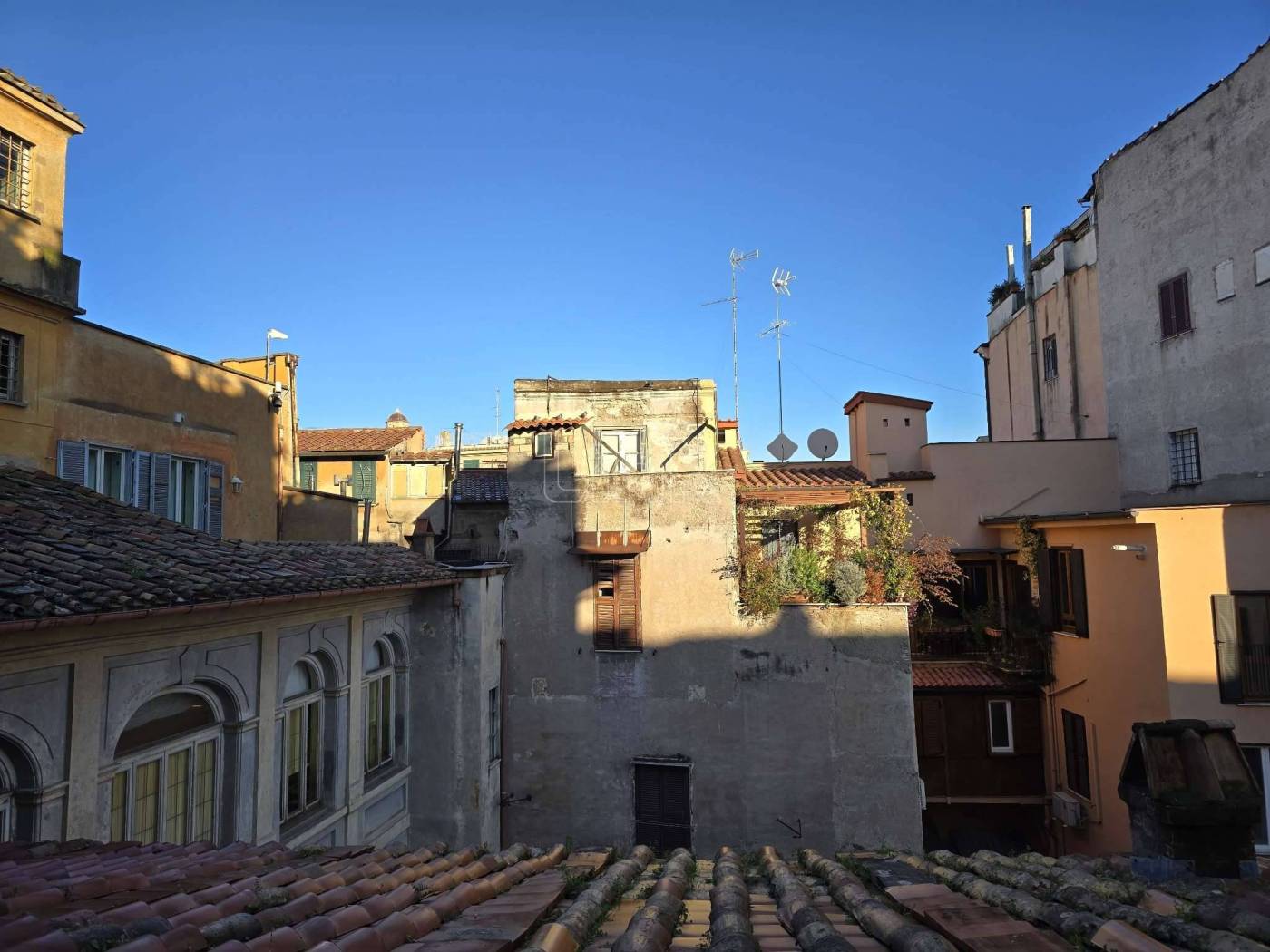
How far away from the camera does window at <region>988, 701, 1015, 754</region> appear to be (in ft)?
52.4

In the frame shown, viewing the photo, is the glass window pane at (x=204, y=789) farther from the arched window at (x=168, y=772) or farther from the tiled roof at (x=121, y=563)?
the tiled roof at (x=121, y=563)

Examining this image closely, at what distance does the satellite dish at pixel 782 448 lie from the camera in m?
17.1

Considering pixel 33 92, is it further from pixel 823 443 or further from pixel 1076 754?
pixel 1076 754

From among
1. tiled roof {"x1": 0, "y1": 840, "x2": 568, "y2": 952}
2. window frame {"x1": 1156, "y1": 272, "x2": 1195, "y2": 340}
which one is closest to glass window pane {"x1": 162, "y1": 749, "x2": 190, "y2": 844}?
tiled roof {"x1": 0, "y1": 840, "x2": 568, "y2": 952}

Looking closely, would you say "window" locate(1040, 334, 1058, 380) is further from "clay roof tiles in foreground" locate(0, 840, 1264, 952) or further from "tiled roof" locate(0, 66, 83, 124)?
"tiled roof" locate(0, 66, 83, 124)

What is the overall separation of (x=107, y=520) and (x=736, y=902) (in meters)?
7.63

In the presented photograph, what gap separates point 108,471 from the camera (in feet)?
35.9

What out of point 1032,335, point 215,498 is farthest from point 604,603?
point 1032,335

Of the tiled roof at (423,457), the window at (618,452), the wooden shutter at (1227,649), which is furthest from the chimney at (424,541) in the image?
the wooden shutter at (1227,649)

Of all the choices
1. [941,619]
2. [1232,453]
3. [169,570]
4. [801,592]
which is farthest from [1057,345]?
[169,570]

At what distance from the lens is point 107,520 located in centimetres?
790

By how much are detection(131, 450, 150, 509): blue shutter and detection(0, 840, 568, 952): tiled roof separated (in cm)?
703

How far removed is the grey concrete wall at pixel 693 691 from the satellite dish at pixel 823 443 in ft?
17.2

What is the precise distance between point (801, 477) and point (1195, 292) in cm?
1059
